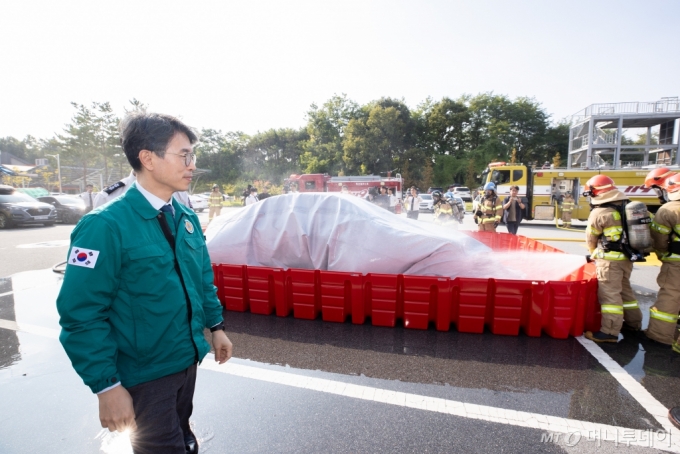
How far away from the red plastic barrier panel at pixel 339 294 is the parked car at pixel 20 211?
58.8 ft

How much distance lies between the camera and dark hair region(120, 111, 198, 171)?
1543 millimetres

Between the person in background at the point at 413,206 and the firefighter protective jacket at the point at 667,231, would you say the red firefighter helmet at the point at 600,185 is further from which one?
the person in background at the point at 413,206

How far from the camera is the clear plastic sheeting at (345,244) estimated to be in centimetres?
442

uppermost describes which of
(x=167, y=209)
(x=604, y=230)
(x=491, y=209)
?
(x=167, y=209)

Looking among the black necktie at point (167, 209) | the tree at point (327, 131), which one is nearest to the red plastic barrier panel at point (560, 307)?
the black necktie at point (167, 209)

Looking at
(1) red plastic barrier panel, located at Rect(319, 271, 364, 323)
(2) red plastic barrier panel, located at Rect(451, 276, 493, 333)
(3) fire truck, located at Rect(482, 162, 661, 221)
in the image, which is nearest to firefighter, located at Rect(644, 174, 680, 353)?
(2) red plastic barrier panel, located at Rect(451, 276, 493, 333)

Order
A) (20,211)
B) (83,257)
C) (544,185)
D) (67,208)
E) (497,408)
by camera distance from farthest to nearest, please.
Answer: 1. (67,208)
2. (544,185)
3. (20,211)
4. (497,408)
5. (83,257)

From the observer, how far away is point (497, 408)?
2.78 metres

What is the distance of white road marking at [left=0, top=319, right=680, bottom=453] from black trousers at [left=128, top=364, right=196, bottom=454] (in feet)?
5.51

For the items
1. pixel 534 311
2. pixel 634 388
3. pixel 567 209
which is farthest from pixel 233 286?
pixel 567 209

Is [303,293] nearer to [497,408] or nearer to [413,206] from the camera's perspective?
[497,408]

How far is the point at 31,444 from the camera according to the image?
244cm

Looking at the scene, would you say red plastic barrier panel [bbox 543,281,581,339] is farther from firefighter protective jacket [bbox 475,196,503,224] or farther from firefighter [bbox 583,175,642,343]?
firefighter protective jacket [bbox 475,196,503,224]

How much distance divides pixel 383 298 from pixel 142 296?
3171mm
